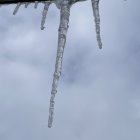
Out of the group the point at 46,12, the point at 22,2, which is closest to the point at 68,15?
the point at 22,2

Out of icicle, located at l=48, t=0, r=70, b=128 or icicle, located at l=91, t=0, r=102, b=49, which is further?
icicle, located at l=91, t=0, r=102, b=49

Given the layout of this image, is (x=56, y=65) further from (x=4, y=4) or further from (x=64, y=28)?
(x=4, y=4)

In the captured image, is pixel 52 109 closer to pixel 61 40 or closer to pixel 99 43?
pixel 61 40

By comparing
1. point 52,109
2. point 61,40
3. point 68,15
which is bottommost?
point 52,109

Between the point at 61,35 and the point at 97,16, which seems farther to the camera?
the point at 97,16

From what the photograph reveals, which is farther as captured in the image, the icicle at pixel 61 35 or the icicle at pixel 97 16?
the icicle at pixel 97 16

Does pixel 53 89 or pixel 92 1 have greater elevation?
pixel 92 1

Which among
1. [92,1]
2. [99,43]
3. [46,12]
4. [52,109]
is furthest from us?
[46,12]

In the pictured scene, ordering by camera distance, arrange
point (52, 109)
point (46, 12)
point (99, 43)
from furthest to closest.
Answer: point (46, 12), point (99, 43), point (52, 109)

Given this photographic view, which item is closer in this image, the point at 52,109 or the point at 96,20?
the point at 52,109
